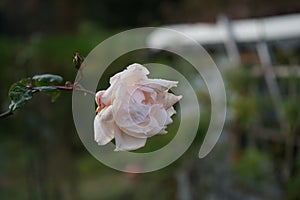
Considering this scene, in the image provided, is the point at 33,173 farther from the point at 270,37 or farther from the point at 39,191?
the point at 270,37

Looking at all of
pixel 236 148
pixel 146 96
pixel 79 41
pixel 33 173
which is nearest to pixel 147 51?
pixel 79 41

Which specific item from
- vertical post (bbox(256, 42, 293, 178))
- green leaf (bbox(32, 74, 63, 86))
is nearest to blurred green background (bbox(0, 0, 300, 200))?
vertical post (bbox(256, 42, 293, 178))

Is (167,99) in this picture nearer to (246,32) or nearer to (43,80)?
(43,80)

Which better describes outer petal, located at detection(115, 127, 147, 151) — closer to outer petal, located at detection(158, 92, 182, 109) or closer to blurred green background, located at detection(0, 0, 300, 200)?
outer petal, located at detection(158, 92, 182, 109)

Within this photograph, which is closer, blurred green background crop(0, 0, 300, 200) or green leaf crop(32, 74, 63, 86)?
green leaf crop(32, 74, 63, 86)

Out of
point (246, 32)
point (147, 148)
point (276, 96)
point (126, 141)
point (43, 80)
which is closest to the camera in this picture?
point (126, 141)

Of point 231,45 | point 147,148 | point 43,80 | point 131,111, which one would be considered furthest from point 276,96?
point 131,111
